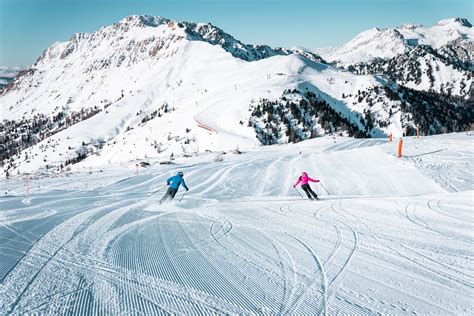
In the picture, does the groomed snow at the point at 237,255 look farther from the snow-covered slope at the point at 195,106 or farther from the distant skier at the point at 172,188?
the snow-covered slope at the point at 195,106

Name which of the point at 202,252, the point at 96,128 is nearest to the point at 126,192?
the point at 202,252

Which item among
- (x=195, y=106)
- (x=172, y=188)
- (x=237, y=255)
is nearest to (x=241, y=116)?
(x=195, y=106)

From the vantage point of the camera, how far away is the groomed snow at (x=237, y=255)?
4.88 metres

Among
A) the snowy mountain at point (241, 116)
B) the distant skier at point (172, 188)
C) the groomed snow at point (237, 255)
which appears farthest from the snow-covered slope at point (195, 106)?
the groomed snow at point (237, 255)

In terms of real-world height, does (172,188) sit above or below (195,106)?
below

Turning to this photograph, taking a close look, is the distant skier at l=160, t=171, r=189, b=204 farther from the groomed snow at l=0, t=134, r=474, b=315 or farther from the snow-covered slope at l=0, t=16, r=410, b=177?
the snow-covered slope at l=0, t=16, r=410, b=177

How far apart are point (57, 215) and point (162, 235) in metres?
4.29

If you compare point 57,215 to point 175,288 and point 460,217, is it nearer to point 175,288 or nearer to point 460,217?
point 175,288

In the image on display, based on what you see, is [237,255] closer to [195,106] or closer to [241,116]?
[241,116]

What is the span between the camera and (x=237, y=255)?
6820mm

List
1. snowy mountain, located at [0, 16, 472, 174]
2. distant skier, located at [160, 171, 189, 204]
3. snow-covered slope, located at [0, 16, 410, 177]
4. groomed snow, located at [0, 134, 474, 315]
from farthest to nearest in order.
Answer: snow-covered slope, located at [0, 16, 410, 177]
snowy mountain, located at [0, 16, 472, 174]
distant skier, located at [160, 171, 189, 204]
groomed snow, located at [0, 134, 474, 315]

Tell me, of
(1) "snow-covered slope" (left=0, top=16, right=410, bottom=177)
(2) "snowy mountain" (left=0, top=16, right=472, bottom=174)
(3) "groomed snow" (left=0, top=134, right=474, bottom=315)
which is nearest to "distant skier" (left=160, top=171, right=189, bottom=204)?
(3) "groomed snow" (left=0, top=134, right=474, bottom=315)

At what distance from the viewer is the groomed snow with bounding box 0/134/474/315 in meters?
4.88

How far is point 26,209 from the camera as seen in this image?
11883 millimetres
